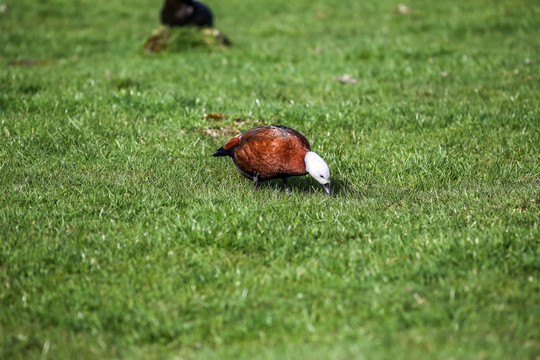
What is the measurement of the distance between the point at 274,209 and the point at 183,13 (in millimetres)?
→ 9442

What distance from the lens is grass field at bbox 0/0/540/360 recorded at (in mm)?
3902

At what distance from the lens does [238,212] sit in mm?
5520

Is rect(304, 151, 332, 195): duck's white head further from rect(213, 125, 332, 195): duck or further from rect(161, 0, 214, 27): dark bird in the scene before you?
rect(161, 0, 214, 27): dark bird

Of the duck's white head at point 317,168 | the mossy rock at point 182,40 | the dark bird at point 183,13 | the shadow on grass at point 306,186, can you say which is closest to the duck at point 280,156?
the duck's white head at point 317,168

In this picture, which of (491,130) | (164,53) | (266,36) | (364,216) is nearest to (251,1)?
(266,36)

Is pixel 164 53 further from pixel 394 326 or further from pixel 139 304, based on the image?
pixel 394 326

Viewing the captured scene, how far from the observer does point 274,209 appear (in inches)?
226

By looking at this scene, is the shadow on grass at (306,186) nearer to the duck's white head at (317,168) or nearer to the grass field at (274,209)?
the grass field at (274,209)

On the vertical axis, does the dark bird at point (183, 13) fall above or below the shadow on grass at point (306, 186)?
above

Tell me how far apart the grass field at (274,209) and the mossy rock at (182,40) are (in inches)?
7.5

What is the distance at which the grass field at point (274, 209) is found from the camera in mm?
3902

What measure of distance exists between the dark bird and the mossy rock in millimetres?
500

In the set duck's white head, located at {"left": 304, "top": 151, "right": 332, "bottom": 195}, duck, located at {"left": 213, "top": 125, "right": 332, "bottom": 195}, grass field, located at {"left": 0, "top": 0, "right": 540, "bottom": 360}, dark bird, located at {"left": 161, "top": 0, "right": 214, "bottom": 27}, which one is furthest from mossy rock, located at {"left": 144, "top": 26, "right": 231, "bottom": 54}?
duck's white head, located at {"left": 304, "top": 151, "right": 332, "bottom": 195}

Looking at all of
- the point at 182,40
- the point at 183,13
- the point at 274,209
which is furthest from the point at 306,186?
the point at 183,13
